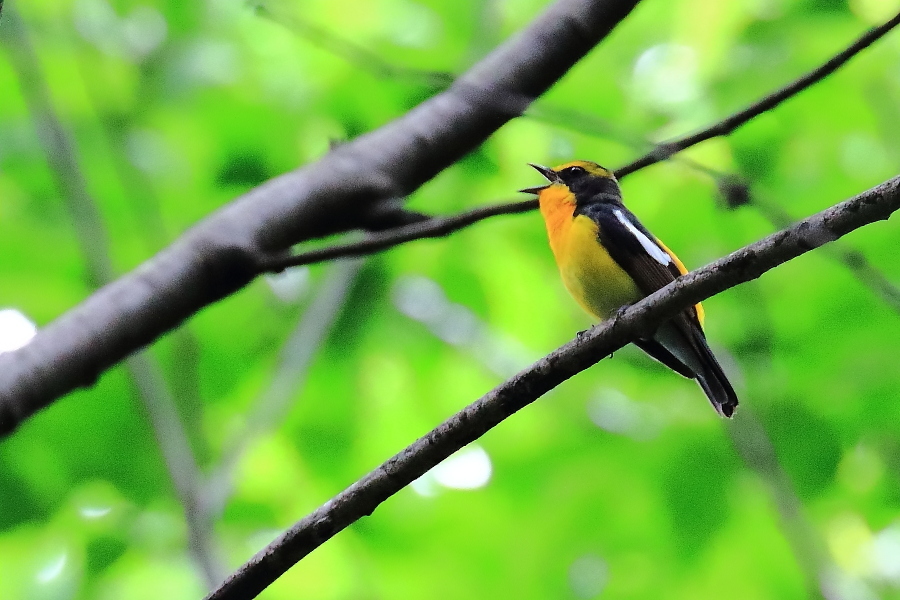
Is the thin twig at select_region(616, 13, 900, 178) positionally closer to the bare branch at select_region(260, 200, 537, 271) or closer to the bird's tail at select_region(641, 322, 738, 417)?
the bare branch at select_region(260, 200, 537, 271)

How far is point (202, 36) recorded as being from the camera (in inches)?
204

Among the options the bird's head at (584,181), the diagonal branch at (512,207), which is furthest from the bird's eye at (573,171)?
the diagonal branch at (512,207)

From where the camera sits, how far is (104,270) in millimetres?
4043

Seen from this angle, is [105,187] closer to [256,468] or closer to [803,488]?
[256,468]

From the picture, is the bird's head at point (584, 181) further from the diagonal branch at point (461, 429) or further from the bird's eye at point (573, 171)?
the diagonal branch at point (461, 429)

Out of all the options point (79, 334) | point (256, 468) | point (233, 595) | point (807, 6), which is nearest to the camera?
point (233, 595)

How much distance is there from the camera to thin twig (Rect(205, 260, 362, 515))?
405cm

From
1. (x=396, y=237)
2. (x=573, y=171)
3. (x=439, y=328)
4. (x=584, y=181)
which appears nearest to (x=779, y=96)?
(x=396, y=237)

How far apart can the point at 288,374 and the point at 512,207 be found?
1.53 metres

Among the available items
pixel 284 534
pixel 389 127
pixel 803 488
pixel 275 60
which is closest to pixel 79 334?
pixel 284 534

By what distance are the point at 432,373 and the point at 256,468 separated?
3.76 ft

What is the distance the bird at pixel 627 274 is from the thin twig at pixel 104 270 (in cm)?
185

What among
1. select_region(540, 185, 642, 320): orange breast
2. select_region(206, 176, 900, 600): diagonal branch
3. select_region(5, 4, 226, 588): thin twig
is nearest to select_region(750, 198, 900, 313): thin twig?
select_region(206, 176, 900, 600): diagonal branch

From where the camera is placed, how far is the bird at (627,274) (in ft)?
13.5
